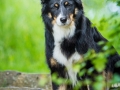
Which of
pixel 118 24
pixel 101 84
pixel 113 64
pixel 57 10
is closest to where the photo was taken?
pixel 101 84

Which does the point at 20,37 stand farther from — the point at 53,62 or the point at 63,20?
the point at 63,20

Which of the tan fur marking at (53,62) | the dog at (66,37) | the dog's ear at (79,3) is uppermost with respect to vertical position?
the dog's ear at (79,3)

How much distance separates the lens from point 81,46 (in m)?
3.91

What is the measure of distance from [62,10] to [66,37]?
0.98 ft

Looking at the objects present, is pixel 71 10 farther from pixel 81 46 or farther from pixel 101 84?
pixel 101 84

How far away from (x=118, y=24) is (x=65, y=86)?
85.7 inches

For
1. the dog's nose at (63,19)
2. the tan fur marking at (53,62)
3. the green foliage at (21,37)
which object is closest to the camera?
the dog's nose at (63,19)

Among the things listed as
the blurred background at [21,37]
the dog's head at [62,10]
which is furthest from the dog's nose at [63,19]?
the blurred background at [21,37]

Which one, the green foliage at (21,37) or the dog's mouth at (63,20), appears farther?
the green foliage at (21,37)

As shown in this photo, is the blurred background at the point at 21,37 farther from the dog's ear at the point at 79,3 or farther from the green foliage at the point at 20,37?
the dog's ear at the point at 79,3

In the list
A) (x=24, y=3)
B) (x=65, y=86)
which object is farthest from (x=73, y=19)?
(x=24, y=3)

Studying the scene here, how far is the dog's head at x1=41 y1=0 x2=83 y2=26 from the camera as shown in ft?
12.4

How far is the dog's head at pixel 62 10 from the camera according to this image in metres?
3.79

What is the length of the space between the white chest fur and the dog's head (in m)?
0.10
